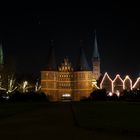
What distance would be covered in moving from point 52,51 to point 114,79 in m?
23.6

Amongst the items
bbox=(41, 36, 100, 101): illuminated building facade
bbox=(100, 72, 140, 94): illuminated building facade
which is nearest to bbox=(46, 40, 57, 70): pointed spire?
bbox=(41, 36, 100, 101): illuminated building facade

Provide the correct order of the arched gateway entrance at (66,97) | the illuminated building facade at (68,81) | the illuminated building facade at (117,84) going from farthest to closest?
the arched gateway entrance at (66,97)
the illuminated building facade at (68,81)
the illuminated building facade at (117,84)

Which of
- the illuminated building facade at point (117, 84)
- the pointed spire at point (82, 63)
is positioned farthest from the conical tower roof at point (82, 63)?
the illuminated building facade at point (117, 84)

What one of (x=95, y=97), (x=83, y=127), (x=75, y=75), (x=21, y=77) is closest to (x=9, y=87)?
(x=95, y=97)

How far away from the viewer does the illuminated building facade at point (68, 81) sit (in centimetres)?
15350

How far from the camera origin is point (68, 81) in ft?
528

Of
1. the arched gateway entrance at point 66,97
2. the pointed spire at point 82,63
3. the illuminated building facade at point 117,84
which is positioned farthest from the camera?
the arched gateway entrance at point 66,97

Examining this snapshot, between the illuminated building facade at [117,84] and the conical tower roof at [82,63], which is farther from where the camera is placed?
the conical tower roof at [82,63]

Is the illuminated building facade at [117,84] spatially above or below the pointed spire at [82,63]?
below

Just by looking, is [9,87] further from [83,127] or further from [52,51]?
[83,127]

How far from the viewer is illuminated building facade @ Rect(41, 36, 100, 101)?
153500 mm

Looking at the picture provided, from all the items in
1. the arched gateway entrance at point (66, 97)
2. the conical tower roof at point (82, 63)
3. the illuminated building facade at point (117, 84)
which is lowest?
the arched gateway entrance at point (66, 97)

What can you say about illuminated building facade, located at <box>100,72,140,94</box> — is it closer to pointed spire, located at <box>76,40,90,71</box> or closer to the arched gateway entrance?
pointed spire, located at <box>76,40,90,71</box>

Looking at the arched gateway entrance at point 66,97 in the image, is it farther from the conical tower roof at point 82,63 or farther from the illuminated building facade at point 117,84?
the illuminated building facade at point 117,84
